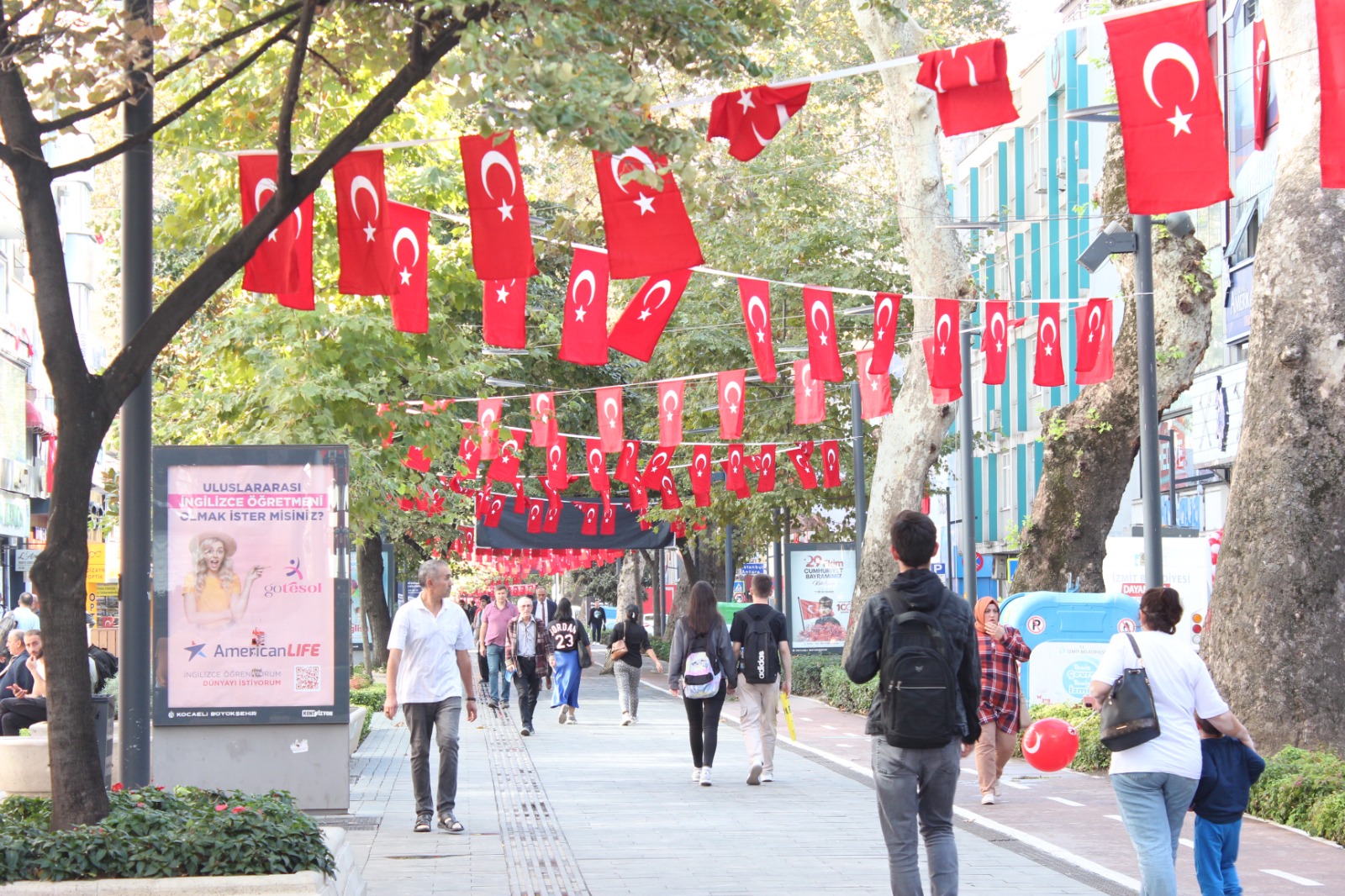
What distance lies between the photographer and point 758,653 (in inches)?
590

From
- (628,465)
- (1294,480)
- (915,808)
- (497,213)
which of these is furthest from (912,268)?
(915,808)

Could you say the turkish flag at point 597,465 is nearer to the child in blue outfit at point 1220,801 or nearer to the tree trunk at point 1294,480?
the tree trunk at point 1294,480

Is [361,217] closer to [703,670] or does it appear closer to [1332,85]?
[703,670]

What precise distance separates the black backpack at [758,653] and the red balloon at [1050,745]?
6355mm

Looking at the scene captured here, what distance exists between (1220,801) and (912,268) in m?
16.6

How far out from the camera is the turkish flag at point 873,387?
69.3 feet

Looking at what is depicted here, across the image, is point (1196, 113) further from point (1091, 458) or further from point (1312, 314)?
point (1091, 458)

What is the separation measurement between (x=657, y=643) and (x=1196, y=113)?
41177 mm

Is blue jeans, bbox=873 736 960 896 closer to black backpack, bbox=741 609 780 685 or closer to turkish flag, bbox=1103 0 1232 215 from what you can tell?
turkish flag, bbox=1103 0 1232 215

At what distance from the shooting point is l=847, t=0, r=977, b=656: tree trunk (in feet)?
73.6

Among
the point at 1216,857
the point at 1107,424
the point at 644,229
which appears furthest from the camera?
the point at 1107,424

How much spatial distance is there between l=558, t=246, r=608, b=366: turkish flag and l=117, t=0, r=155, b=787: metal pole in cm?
578

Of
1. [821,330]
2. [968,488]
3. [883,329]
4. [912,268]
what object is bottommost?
[968,488]

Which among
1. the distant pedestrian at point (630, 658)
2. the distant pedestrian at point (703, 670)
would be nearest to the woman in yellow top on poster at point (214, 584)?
the distant pedestrian at point (703, 670)
